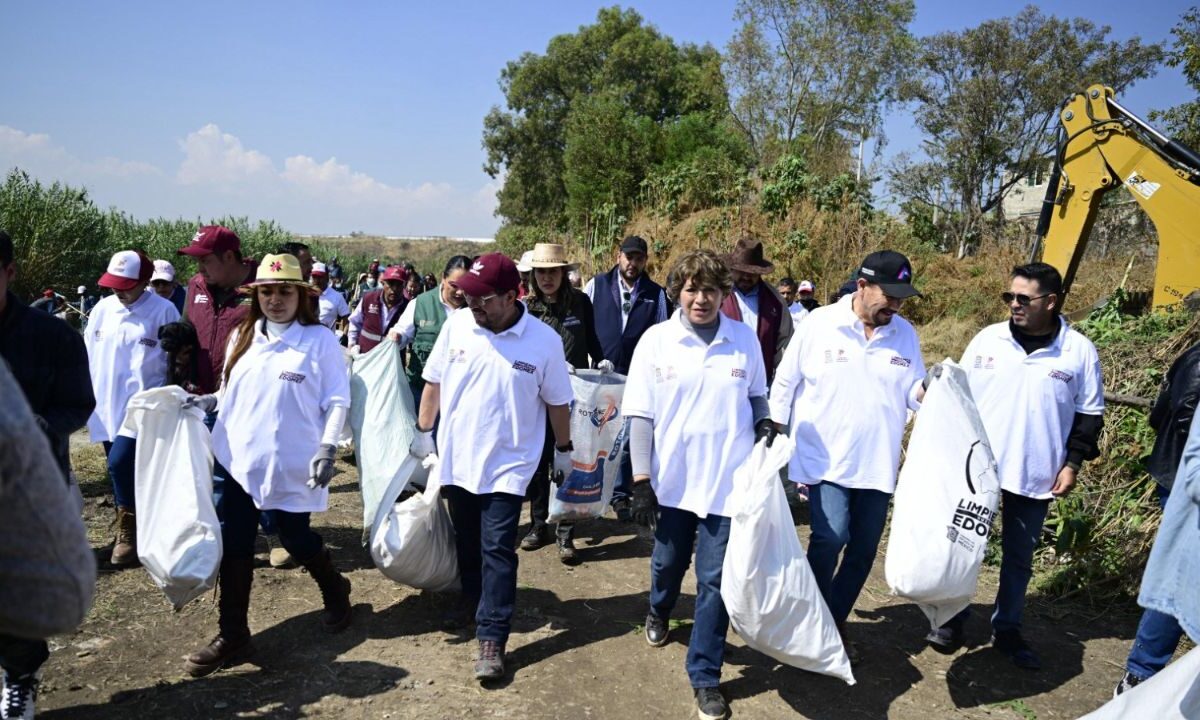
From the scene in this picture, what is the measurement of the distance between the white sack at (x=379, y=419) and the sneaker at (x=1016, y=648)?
329 centimetres

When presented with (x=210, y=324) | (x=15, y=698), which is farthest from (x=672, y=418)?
(x=15, y=698)

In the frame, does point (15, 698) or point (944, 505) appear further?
point (944, 505)

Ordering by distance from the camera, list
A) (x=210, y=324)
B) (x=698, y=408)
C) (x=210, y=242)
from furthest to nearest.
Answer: (x=210, y=324) < (x=210, y=242) < (x=698, y=408)

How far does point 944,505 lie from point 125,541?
459 cm

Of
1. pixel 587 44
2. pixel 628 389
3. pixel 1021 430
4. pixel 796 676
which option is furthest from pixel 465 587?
pixel 587 44

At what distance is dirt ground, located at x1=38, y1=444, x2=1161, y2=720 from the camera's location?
352cm

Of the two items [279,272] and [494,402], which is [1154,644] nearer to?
[494,402]

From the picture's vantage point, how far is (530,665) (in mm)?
3893

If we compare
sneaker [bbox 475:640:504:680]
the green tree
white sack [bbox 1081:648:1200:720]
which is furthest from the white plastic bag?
the green tree

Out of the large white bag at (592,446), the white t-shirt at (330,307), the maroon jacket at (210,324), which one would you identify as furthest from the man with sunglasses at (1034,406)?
the white t-shirt at (330,307)

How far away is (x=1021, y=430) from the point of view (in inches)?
158

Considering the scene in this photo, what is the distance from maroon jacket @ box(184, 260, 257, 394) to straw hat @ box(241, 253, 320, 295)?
673 mm

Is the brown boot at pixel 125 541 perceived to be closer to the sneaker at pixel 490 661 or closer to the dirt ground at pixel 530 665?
the dirt ground at pixel 530 665

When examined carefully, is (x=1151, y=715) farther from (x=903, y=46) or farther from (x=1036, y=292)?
(x=903, y=46)
